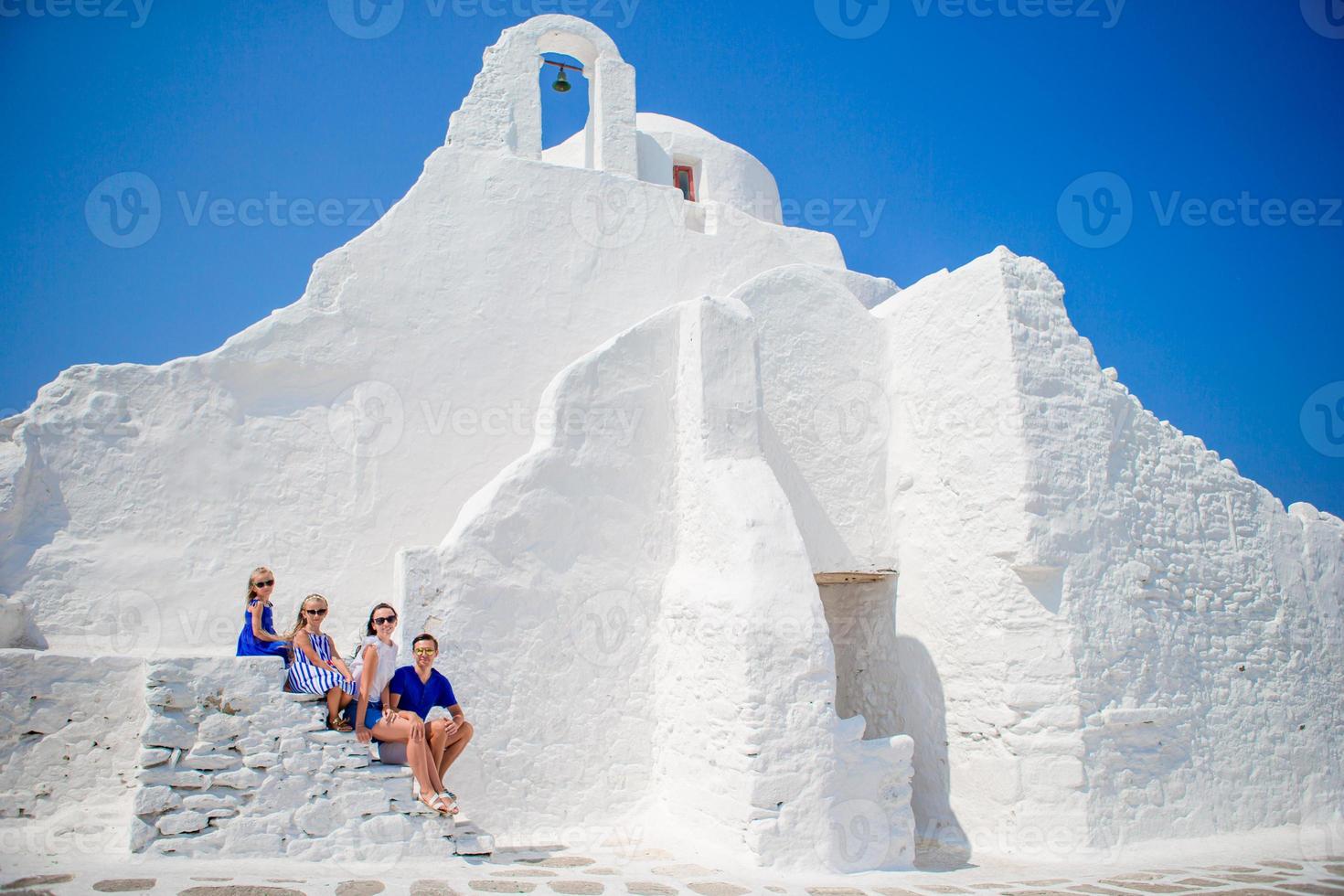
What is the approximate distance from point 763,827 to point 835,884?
0.58 m

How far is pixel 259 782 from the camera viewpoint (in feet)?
19.3

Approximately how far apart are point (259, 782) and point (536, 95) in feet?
24.8

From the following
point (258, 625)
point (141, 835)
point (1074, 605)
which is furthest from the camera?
point (1074, 605)

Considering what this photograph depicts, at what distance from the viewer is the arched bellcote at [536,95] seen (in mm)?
10547

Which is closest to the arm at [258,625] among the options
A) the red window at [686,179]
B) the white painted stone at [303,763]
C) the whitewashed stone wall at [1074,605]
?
the white painted stone at [303,763]

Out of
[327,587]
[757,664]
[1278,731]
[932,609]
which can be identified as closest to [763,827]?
[757,664]

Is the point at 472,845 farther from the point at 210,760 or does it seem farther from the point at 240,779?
the point at 210,760

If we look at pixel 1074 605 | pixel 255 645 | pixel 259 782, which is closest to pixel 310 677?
pixel 255 645

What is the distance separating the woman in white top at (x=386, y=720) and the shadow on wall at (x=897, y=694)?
13.3 ft

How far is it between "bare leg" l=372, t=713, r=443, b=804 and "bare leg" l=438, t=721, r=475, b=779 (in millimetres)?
169

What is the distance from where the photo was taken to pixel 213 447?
859 centimetres

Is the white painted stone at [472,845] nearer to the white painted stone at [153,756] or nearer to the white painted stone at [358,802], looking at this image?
the white painted stone at [358,802]

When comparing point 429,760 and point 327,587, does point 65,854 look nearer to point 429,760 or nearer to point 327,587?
point 429,760

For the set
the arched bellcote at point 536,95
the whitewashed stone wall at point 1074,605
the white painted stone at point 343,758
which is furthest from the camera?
the arched bellcote at point 536,95
